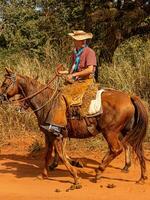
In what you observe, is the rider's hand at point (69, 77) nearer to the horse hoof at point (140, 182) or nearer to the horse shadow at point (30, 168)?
the horse shadow at point (30, 168)

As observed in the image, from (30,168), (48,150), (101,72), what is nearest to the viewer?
(48,150)

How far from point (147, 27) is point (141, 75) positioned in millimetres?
2189

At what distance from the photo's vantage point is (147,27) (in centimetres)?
1366

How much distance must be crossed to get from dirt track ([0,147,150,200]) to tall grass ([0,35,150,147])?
184 cm

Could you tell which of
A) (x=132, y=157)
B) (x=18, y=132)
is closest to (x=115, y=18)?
(x=18, y=132)

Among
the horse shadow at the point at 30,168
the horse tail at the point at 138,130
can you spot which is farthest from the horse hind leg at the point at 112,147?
the horse shadow at the point at 30,168

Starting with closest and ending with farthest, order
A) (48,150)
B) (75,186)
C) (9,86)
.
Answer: (75,186)
(9,86)
(48,150)

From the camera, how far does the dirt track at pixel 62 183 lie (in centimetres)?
697

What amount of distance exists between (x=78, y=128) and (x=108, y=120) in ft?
1.68

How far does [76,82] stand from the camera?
7.76m

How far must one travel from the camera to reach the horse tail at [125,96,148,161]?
24.7 ft

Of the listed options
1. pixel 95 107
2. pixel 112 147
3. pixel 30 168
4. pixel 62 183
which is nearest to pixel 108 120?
pixel 95 107

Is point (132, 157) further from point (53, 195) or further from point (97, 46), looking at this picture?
point (97, 46)

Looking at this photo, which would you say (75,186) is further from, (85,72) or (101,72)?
(101,72)
